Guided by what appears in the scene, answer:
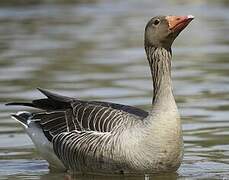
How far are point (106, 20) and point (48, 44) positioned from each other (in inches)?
262

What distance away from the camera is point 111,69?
18391 millimetres

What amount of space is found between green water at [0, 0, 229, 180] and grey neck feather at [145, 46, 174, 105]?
3.03 ft

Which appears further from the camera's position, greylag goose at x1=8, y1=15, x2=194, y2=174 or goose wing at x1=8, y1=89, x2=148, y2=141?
goose wing at x1=8, y1=89, x2=148, y2=141

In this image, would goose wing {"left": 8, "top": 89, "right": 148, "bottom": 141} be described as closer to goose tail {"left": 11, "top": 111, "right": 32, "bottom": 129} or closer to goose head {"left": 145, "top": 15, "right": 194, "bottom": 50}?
goose tail {"left": 11, "top": 111, "right": 32, "bottom": 129}

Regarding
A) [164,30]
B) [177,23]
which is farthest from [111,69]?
[177,23]

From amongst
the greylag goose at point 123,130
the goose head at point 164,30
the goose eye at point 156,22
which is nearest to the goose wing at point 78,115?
the greylag goose at point 123,130

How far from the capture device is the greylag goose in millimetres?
9570

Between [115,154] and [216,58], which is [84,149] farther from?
[216,58]

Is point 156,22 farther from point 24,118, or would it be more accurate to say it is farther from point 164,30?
point 24,118

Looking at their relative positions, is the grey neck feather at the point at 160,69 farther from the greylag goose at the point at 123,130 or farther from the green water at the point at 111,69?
the green water at the point at 111,69

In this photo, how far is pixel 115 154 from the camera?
31.6 feet

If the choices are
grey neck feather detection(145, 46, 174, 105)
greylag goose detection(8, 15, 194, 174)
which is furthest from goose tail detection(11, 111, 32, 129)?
grey neck feather detection(145, 46, 174, 105)

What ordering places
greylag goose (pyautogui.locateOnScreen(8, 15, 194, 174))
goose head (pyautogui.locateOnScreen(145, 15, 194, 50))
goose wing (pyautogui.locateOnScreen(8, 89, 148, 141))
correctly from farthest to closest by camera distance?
goose wing (pyautogui.locateOnScreen(8, 89, 148, 141))
goose head (pyautogui.locateOnScreen(145, 15, 194, 50))
greylag goose (pyautogui.locateOnScreen(8, 15, 194, 174))

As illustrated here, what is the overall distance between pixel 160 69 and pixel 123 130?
0.92 meters
